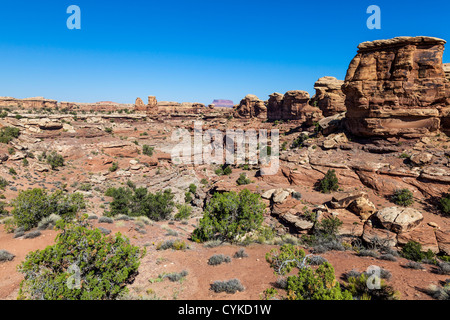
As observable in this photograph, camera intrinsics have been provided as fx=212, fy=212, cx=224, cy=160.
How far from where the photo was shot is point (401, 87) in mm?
21938

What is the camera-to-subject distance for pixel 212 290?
22.4 feet

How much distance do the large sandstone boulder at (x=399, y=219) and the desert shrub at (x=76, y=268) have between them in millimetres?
15853

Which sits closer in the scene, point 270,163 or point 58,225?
point 58,225

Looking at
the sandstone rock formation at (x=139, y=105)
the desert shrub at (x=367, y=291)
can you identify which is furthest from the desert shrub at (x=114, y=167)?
the sandstone rock formation at (x=139, y=105)

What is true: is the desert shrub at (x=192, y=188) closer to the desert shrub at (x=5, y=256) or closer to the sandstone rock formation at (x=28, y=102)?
the desert shrub at (x=5, y=256)

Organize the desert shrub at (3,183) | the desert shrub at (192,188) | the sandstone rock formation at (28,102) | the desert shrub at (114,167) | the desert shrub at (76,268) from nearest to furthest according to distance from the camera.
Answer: the desert shrub at (76,268) < the desert shrub at (3,183) < the desert shrub at (192,188) < the desert shrub at (114,167) < the sandstone rock formation at (28,102)

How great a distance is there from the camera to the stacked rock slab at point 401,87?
2109 centimetres

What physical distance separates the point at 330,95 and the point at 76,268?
139 ft

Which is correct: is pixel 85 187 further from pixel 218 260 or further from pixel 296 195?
pixel 296 195

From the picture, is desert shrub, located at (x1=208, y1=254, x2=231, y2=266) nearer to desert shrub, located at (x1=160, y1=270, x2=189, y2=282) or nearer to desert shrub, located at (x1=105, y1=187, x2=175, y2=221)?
desert shrub, located at (x1=160, y1=270, x2=189, y2=282)

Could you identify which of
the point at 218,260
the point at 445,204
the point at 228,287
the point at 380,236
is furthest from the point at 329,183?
the point at 228,287
